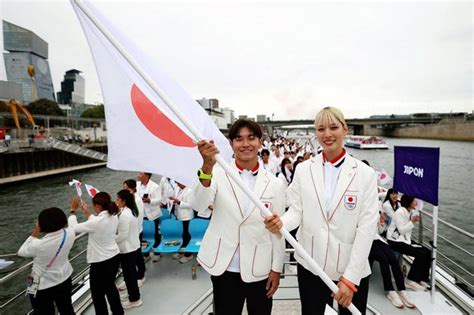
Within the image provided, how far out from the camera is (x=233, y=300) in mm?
2330

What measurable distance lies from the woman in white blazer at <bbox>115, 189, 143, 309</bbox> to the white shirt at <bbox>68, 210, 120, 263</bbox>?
27cm

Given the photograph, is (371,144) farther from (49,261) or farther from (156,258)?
(49,261)

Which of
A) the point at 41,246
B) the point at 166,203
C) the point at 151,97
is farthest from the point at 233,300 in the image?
the point at 166,203

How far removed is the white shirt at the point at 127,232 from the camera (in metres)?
3.95

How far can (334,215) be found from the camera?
2.12m

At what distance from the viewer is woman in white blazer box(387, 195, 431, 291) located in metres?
4.30

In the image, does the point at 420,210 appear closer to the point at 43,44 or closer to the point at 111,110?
the point at 111,110

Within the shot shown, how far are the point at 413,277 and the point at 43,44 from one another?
617 ft

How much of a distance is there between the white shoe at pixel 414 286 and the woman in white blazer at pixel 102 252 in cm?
435

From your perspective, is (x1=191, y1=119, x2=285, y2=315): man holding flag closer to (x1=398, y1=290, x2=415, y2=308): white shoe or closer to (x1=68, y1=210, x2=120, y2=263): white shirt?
(x1=68, y1=210, x2=120, y2=263): white shirt

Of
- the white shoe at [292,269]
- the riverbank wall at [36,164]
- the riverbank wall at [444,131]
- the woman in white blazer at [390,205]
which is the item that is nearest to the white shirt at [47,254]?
the white shoe at [292,269]

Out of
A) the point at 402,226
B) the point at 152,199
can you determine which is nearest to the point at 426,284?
the point at 402,226

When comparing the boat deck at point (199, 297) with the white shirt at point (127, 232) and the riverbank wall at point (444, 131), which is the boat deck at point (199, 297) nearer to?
the white shirt at point (127, 232)

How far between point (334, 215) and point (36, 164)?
35.7m
